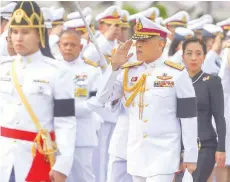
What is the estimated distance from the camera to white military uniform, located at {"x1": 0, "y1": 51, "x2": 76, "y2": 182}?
7.29 m

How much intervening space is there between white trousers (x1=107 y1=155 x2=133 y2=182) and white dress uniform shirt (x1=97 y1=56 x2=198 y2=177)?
2.16 ft

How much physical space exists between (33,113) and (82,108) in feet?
9.94

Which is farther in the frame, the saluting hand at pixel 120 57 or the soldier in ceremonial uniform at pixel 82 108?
the soldier in ceremonial uniform at pixel 82 108

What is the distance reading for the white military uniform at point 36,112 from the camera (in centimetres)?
729

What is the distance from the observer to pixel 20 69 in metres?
7.46

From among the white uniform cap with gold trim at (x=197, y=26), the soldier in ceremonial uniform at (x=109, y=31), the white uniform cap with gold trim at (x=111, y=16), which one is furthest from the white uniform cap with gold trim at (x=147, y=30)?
the white uniform cap with gold trim at (x=197, y=26)

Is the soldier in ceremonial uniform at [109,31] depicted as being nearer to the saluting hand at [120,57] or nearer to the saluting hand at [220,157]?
the saluting hand at [220,157]

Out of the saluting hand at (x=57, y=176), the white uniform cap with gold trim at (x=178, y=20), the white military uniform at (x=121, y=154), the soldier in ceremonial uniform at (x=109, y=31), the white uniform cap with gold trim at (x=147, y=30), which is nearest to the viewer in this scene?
the saluting hand at (x=57, y=176)

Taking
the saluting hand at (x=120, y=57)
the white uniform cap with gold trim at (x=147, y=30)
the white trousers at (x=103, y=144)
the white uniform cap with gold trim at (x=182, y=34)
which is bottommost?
the white trousers at (x=103, y=144)

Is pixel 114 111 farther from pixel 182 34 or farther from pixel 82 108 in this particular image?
pixel 182 34

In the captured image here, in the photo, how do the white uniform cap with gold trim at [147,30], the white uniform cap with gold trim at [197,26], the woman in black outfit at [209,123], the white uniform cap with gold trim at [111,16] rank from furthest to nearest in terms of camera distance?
the white uniform cap with gold trim at [197,26]
the white uniform cap with gold trim at [111,16]
the woman in black outfit at [209,123]
the white uniform cap with gold trim at [147,30]

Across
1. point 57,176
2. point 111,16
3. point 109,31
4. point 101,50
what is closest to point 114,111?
point 57,176

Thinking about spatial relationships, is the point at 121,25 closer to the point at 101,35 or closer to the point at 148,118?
the point at 101,35

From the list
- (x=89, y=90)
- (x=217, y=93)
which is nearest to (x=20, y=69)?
(x=217, y=93)
